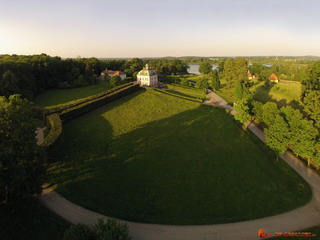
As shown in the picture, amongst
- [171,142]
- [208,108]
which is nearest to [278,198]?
[171,142]

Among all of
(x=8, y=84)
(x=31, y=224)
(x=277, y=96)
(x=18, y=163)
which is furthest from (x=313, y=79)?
(x=8, y=84)

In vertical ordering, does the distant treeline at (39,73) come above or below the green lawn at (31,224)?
above

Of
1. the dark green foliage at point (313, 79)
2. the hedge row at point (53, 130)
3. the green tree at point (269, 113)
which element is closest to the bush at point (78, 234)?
the hedge row at point (53, 130)

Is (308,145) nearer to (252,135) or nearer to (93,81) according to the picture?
(252,135)

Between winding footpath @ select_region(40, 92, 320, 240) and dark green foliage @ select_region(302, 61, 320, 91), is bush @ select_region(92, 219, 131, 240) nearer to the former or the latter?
winding footpath @ select_region(40, 92, 320, 240)

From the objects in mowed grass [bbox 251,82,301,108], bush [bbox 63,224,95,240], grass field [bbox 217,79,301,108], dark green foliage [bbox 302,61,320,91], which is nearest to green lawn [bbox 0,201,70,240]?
bush [bbox 63,224,95,240]

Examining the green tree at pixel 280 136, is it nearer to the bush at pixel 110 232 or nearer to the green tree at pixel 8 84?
the bush at pixel 110 232
